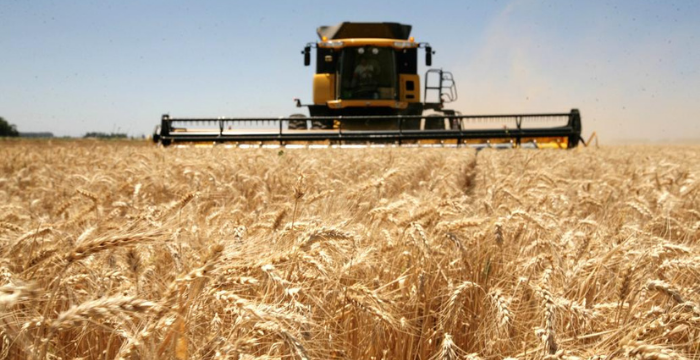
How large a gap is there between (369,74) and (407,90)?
1359 millimetres

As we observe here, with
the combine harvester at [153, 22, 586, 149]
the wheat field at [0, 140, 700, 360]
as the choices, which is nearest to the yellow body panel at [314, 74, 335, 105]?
the combine harvester at [153, 22, 586, 149]

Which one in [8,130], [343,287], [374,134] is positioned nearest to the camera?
[343,287]

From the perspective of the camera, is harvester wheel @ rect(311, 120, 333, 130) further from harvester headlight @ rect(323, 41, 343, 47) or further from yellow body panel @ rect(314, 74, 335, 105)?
harvester headlight @ rect(323, 41, 343, 47)

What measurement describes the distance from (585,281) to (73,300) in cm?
170

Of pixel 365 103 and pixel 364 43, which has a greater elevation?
pixel 364 43

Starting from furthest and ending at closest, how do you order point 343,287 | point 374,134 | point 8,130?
point 8,130
point 374,134
point 343,287


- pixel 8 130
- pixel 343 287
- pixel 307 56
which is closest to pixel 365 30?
pixel 307 56

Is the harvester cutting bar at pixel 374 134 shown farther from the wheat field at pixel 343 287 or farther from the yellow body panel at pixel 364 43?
the wheat field at pixel 343 287

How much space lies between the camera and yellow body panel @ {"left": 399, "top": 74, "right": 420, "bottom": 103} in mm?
15133

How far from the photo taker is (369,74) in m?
14.5

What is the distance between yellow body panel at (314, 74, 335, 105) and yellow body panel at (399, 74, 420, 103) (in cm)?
184

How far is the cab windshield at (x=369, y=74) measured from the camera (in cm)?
1445

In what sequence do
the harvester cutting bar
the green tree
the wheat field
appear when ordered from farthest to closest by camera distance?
the green tree
the harvester cutting bar
the wheat field

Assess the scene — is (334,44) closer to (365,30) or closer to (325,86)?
(325,86)
